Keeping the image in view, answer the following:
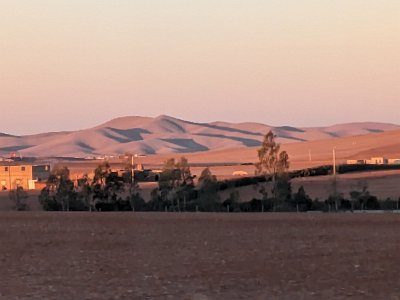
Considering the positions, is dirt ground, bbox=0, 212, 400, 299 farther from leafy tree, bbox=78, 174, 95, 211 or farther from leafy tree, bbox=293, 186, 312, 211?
leafy tree, bbox=78, 174, 95, 211

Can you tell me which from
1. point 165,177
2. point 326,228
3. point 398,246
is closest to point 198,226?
point 326,228

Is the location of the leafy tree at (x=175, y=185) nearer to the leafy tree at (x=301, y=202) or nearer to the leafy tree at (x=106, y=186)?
the leafy tree at (x=106, y=186)

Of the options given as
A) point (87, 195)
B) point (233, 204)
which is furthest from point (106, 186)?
point (233, 204)

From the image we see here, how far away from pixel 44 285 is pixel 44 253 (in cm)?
672

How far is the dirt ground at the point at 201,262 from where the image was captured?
16.2 metres

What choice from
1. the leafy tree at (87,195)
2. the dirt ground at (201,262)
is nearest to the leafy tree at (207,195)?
the leafy tree at (87,195)

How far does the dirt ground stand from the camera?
16.2m

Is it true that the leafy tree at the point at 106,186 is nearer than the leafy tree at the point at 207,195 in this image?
No

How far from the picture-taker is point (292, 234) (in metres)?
30.0

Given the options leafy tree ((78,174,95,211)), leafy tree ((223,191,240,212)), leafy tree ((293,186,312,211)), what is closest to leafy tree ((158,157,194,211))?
leafy tree ((223,191,240,212))

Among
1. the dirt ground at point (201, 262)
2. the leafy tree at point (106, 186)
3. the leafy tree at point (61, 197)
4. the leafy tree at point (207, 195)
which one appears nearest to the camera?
the dirt ground at point (201, 262)

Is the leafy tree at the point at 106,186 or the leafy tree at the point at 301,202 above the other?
the leafy tree at the point at 106,186

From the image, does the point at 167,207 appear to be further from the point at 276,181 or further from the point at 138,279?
the point at 138,279

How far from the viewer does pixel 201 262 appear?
20891mm
